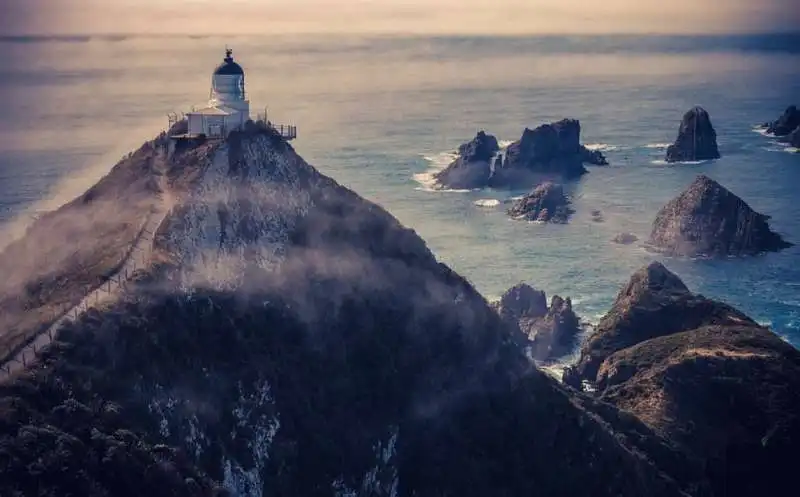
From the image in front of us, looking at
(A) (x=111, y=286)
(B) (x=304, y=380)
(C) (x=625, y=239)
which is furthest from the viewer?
(C) (x=625, y=239)

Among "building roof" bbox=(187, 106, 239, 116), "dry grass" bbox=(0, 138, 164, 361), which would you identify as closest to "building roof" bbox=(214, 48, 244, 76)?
"building roof" bbox=(187, 106, 239, 116)

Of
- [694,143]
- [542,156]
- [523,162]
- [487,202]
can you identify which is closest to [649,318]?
[487,202]

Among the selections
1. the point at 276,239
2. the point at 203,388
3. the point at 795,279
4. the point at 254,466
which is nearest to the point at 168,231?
the point at 276,239

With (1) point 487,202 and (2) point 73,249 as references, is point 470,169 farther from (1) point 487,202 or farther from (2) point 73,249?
(2) point 73,249

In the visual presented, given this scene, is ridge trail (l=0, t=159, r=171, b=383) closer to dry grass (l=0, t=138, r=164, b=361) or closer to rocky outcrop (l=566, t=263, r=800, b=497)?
dry grass (l=0, t=138, r=164, b=361)

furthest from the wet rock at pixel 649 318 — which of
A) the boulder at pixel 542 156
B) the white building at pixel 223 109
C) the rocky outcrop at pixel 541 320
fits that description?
the boulder at pixel 542 156

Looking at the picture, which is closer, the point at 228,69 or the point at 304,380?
the point at 304,380

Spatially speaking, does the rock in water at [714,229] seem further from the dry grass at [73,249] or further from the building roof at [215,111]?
the dry grass at [73,249]
